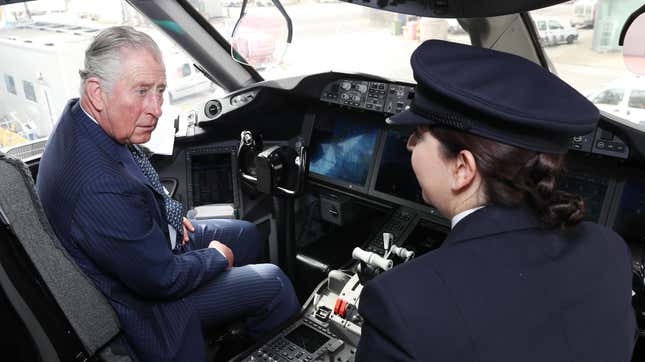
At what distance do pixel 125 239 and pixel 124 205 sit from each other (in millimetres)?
97

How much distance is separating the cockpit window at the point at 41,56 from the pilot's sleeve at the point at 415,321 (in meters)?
1.84

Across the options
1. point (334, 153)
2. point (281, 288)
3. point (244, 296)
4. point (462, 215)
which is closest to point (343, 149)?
point (334, 153)

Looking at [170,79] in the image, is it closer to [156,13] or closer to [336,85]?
[156,13]

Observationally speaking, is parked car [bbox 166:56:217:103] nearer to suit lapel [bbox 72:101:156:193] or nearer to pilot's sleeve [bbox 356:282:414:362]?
suit lapel [bbox 72:101:156:193]

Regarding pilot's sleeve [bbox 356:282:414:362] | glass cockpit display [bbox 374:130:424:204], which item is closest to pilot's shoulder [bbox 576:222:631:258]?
pilot's sleeve [bbox 356:282:414:362]

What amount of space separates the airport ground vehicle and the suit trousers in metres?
0.13

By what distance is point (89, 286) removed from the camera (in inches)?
58.7

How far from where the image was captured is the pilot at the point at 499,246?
78cm

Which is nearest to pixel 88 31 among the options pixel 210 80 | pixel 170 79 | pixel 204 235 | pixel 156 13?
pixel 156 13

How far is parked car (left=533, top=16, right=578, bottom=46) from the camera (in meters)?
2.05

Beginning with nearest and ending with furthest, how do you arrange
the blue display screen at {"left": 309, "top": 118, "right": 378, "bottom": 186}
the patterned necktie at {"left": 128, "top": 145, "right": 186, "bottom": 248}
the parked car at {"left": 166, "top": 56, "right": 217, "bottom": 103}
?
the patterned necktie at {"left": 128, "top": 145, "right": 186, "bottom": 248}
the blue display screen at {"left": 309, "top": 118, "right": 378, "bottom": 186}
the parked car at {"left": 166, "top": 56, "right": 217, "bottom": 103}

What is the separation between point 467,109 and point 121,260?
3.57 ft

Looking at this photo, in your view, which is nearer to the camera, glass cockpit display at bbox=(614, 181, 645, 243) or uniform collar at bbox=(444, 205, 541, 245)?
uniform collar at bbox=(444, 205, 541, 245)

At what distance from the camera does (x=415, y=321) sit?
77 cm
